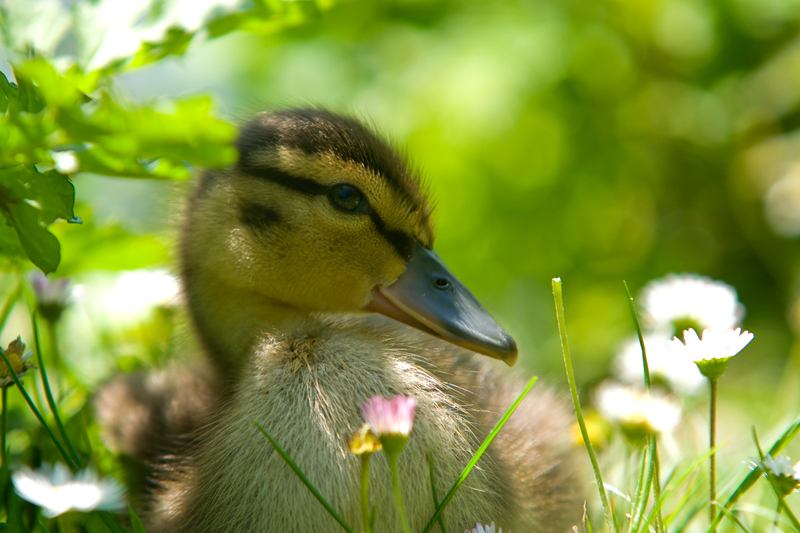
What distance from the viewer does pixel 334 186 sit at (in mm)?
1441

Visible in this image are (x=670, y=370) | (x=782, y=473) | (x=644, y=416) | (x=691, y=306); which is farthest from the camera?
(x=670, y=370)

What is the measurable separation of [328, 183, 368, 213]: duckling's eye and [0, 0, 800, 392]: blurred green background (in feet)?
5.05

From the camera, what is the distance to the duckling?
3.73ft

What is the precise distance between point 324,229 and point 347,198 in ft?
0.25

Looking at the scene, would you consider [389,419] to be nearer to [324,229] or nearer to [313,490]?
[313,490]

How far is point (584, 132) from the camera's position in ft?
10.5

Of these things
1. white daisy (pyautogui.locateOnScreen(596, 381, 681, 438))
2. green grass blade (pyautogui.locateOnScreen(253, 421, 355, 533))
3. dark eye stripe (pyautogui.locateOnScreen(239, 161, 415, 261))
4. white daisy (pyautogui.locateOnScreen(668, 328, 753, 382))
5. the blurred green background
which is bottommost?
the blurred green background

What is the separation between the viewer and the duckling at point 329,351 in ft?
3.73

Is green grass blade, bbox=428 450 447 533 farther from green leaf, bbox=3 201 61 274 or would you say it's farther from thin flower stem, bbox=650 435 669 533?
green leaf, bbox=3 201 61 274

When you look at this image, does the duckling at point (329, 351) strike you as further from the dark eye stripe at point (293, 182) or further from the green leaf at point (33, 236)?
the green leaf at point (33, 236)

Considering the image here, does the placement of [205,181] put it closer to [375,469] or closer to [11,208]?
[11,208]

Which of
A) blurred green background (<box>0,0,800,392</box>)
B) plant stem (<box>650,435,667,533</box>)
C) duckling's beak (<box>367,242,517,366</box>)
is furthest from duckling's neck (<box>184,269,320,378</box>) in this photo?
blurred green background (<box>0,0,800,392</box>)

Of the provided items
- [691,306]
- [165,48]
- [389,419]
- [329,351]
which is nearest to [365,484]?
[389,419]

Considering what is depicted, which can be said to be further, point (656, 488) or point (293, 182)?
point (293, 182)
